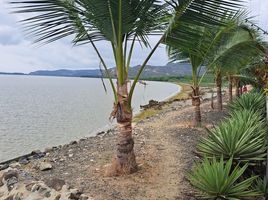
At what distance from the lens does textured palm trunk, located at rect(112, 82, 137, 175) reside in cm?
673

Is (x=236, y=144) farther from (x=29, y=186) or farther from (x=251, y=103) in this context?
(x=251, y=103)

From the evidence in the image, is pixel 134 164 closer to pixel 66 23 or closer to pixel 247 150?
pixel 247 150

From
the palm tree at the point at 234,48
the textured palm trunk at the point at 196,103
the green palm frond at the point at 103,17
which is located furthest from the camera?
the textured palm trunk at the point at 196,103

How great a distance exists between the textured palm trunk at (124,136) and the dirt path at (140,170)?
19 cm

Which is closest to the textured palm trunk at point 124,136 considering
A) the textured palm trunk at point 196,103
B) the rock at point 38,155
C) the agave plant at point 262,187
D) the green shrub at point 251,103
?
the agave plant at point 262,187

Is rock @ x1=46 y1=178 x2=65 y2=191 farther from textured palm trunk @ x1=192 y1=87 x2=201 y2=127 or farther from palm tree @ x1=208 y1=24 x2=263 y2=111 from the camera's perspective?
textured palm trunk @ x1=192 y1=87 x2=201 y2=127

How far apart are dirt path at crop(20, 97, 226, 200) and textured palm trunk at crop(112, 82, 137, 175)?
186 millimetres

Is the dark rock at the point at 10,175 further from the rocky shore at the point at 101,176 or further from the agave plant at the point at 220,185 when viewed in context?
the agave plant at the point at 220,185

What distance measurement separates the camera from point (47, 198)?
6629 millimetres

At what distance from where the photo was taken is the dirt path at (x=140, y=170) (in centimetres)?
640

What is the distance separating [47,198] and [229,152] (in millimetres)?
3224

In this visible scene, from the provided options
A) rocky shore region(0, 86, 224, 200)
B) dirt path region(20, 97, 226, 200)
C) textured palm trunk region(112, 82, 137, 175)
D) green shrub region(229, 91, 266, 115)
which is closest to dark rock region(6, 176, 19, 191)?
rocky shore region(0, 86, 224, 200)

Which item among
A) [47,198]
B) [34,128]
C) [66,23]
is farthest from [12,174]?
[34,128]

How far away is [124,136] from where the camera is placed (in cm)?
694
